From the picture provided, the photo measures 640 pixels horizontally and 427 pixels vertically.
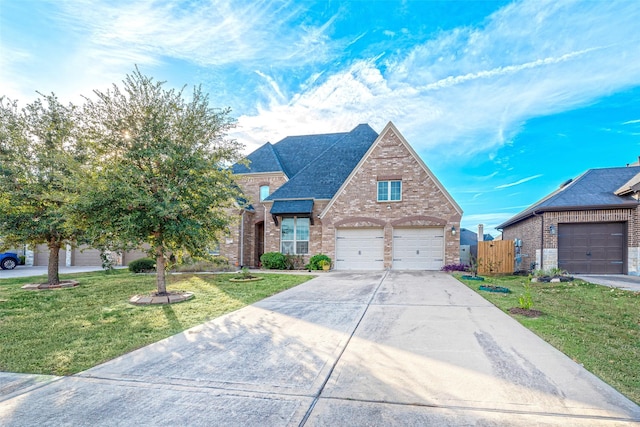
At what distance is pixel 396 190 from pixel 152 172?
12320 millimetres

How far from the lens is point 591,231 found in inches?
586

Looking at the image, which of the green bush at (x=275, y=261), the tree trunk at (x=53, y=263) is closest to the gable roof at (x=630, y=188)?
the green bush at (x=275, y=261)

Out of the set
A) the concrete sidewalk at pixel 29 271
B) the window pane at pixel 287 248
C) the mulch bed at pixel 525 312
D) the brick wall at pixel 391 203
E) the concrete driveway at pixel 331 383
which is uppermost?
the brick wall at pixel 391 203

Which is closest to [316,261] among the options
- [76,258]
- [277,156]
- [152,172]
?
[277,156]

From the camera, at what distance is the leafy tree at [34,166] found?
10.9 meters

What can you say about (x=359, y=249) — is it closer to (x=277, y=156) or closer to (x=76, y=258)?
(x=277, y=156)

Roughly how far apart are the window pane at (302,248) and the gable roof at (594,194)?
11964 millimetres

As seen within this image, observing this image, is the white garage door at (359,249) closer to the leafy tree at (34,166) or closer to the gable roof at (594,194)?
the gable roof at (594,194)

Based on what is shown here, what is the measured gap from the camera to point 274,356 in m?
4.38

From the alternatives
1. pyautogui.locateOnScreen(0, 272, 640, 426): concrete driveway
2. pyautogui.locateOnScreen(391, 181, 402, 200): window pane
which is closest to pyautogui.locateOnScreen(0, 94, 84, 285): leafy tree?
pyautogui.locateOnScreen(0, 272, 640, 426): concrete driveway

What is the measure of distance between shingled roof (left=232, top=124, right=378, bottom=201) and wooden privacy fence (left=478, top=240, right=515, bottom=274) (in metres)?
8.42

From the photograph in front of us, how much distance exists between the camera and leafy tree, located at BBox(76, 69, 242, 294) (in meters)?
8.25

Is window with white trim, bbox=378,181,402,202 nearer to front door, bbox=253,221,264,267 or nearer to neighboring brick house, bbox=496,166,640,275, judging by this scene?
neighboring brick house, bbox=496,166,640,275

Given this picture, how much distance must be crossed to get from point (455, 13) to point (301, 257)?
13.3 meters
